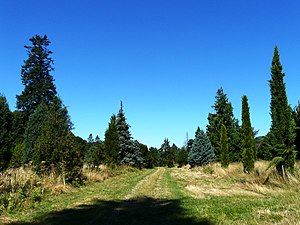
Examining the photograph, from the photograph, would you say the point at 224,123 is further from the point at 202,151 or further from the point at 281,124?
the point at 281,124

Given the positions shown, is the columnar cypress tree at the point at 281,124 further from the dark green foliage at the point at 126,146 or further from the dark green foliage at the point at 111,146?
the dark green foliage at the point at 126,146

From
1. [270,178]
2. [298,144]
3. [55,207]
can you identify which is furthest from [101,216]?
[298,144]

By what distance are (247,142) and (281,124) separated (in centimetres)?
415

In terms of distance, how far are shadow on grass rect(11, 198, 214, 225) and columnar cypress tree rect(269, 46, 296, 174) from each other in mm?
9610

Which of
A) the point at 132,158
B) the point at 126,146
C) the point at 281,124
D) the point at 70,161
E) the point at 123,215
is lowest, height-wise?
the point at 123,215

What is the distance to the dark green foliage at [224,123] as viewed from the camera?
34219 millimetres

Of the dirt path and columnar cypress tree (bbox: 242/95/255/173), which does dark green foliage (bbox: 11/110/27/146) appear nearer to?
the dirt path

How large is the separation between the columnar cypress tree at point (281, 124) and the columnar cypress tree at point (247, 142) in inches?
108

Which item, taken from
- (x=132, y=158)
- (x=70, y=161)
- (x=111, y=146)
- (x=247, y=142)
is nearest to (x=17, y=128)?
(x=70, y=161)

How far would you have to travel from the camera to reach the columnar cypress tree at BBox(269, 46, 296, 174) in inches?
653

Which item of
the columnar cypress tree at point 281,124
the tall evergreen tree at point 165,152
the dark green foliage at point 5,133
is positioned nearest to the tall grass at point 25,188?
the dark green foliage at point 5,133

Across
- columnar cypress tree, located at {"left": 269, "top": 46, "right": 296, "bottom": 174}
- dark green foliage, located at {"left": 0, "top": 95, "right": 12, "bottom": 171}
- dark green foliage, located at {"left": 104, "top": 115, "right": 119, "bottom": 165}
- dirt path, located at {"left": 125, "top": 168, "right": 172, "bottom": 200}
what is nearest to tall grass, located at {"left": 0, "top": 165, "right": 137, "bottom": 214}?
dark green foliage, located at {"left": 0, "top": 95, "right": 12, "bottom": 171}

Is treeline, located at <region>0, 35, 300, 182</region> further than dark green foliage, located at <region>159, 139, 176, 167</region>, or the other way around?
dark green foliage, located at <region>159, 139, 176, 167</region>

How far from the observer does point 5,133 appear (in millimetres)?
15750
